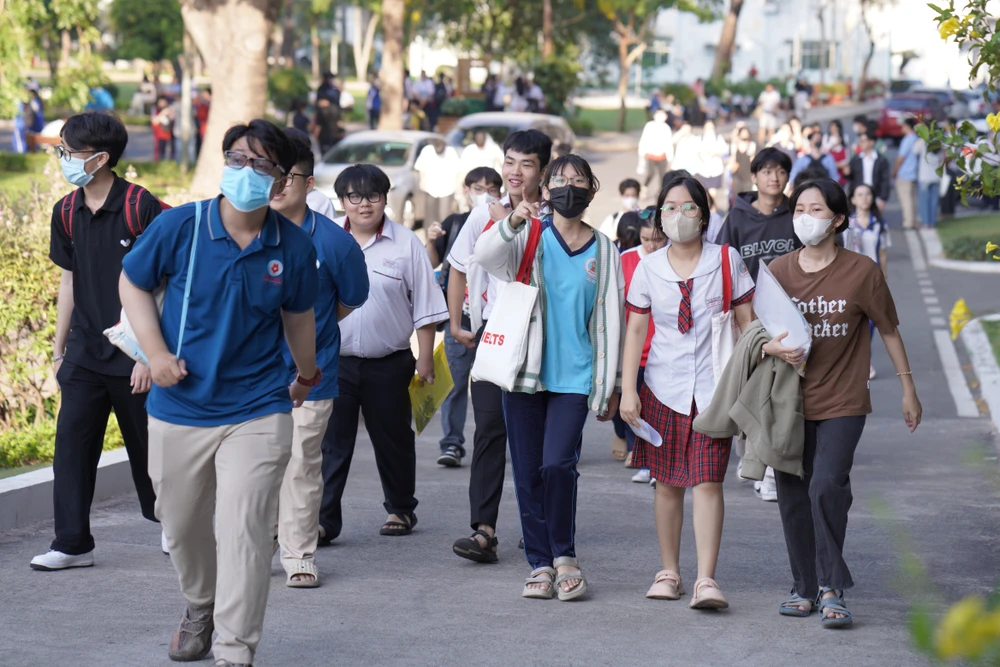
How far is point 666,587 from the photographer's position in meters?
5.56

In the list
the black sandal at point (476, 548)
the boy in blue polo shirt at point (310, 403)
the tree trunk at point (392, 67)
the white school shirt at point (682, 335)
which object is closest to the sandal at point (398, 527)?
the black sandal at point (476, 548)

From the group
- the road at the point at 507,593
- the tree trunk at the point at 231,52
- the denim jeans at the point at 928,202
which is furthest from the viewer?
the denim jeans at the point at 928,202

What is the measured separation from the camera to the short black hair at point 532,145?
6051 millimetres

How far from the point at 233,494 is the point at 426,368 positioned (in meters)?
2.26

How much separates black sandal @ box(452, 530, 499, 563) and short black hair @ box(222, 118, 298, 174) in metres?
2.32

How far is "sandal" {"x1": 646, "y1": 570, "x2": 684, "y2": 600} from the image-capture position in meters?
5.55

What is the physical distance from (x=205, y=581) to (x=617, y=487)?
3.88 meters

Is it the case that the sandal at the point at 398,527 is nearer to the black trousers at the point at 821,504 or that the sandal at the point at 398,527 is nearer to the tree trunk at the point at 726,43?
the black trousers at the point at 821,504

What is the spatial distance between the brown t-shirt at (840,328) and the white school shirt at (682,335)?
0.34 metres

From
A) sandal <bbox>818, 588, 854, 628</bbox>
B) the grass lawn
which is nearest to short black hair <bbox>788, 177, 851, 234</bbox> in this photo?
sandal <bbox>818, 588, 854, 628</bbox>

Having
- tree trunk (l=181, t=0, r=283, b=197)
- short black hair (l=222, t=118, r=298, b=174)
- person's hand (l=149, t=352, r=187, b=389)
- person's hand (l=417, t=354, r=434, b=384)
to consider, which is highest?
tree trunk (l=181, t=0, r=283, b=197)

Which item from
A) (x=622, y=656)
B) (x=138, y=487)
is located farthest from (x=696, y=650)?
(x=138, y=487)

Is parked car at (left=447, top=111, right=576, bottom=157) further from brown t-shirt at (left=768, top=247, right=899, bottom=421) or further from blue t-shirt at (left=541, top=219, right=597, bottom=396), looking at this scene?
brown t-shirt at (left=768, top=247, right=899, bottom=421)

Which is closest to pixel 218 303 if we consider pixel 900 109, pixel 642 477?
pixel 642 477
